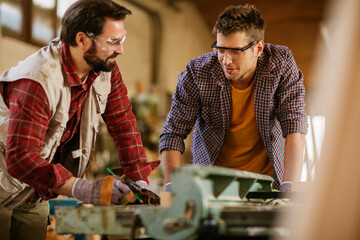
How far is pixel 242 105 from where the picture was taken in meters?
2.61

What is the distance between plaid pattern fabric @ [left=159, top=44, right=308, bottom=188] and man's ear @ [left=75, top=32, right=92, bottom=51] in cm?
80

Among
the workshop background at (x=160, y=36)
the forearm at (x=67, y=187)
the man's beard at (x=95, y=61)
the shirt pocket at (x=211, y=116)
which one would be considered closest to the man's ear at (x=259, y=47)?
the shirt pocket at (x=211, y=116)

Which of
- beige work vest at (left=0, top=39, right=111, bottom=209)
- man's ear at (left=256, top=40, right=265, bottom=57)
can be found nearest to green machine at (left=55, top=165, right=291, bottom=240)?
beige work vest at (left=0, top=39, right=111, bottom=209)

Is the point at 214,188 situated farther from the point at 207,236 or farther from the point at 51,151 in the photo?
the point at 51,151

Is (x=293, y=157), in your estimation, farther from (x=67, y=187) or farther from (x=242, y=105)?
(x=67, y=187)

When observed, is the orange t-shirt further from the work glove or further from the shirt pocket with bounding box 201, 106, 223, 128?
the work glove

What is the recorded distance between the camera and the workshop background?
6.70 metres

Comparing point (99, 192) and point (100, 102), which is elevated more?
point (100, 102)

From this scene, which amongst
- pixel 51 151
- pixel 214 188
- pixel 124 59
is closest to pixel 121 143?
pixel 51 151

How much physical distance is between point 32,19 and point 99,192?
17.8 ft

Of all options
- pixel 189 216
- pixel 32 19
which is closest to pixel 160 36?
pixel 32 19

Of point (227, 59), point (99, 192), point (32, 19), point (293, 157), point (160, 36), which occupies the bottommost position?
point (99, 192)

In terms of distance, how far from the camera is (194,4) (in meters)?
10.3

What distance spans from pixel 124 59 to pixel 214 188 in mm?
7259
